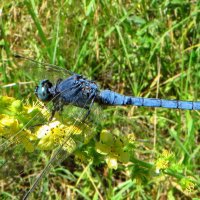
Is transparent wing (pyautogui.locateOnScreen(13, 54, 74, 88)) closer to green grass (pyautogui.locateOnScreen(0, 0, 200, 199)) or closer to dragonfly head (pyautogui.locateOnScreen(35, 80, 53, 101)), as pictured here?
dragonfly head (pyautogui.locateOnScreen(35, 80, 53, 101))

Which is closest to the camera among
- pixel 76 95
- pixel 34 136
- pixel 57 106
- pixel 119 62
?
pixel 34 136

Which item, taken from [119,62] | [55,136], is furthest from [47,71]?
[119,62]

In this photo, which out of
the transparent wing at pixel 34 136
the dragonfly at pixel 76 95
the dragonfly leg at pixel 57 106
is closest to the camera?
the transparent wing at pixel 34 136

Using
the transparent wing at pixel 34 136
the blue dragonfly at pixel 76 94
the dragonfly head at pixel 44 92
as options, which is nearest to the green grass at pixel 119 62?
the blue dragonfly at pixel 76 94

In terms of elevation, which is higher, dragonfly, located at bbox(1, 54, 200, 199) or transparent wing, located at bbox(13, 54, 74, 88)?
transparent wing, located at bbox(13, 54, 74, 88)

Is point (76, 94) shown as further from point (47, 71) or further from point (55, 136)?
point (55, 136)

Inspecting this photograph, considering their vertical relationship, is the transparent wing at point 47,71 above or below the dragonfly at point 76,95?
above

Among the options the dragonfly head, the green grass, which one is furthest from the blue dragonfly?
the green grass

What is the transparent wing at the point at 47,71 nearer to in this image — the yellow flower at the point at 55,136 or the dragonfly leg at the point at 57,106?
the dragonfly leg at the point at 57,106
